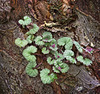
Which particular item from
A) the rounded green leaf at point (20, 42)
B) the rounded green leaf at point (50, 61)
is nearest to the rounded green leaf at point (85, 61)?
the rounded green leaf at point (50, 61)

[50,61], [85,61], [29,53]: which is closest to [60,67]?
[50,61]

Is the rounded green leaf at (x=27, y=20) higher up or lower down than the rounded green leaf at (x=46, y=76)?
higher up

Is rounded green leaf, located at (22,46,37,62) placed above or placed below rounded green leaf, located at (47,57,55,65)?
above

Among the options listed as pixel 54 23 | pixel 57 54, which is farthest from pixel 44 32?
pixel 57 54

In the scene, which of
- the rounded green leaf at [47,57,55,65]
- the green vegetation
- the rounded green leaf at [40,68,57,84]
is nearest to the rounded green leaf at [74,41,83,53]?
the green vegetation

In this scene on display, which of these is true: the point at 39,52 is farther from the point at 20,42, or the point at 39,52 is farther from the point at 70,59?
the point at 70,59

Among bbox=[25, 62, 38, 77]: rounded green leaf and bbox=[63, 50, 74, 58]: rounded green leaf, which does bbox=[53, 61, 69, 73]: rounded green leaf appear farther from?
bbox=[25, 62, 38, 77]: rounded green leaf

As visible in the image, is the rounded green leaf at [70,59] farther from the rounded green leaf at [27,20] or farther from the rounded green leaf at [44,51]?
the rounded green leaf at [27,20]

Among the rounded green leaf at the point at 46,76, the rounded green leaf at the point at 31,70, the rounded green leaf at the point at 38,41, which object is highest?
the rounded green leaf at the point at 38,41
